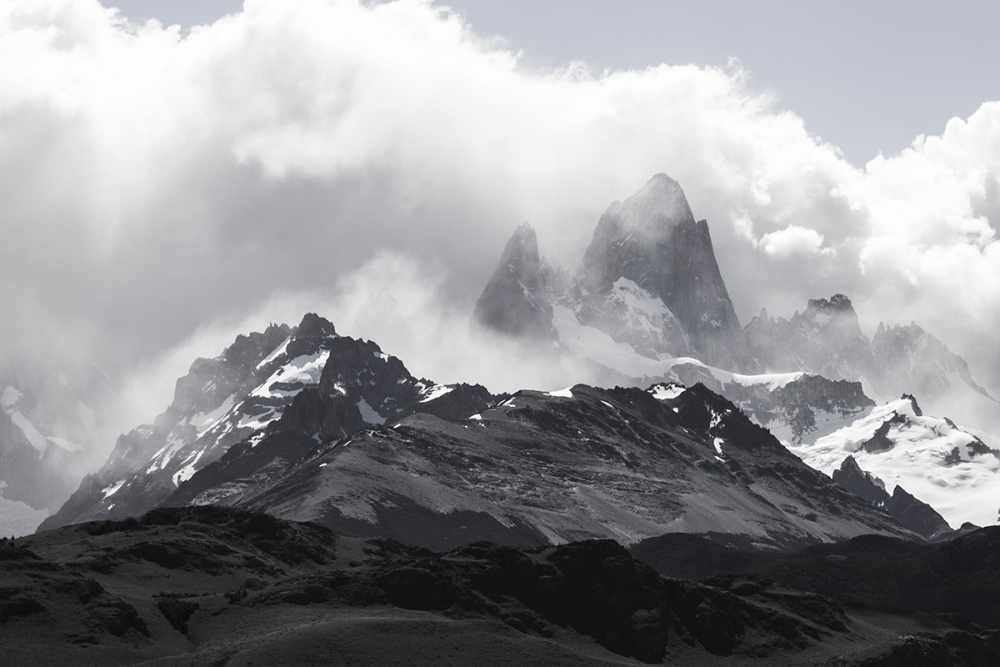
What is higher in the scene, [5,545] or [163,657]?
[5,545]

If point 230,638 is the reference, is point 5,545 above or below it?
above

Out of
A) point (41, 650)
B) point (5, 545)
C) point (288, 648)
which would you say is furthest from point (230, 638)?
point (5, 545)

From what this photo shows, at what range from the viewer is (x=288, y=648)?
531 ft

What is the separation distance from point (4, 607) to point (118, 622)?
507 inches

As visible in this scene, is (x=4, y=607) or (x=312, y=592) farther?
(x=312, y=592)

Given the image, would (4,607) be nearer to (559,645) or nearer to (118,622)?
(118,622)

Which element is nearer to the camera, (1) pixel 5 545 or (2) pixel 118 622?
(2) pixel 118 622

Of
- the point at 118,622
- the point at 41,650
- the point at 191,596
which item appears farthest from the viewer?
the point at 191,596

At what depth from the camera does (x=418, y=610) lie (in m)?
196

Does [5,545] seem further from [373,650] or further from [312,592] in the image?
[373,650]

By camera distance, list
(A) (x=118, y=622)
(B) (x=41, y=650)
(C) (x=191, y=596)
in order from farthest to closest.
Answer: (C) (x=191, y=596) → (A) (x=118, y=622) → (B) (x=41, y=650)

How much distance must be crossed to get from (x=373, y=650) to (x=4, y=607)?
4251 cm

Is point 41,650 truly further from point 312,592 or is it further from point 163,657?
point 312,592

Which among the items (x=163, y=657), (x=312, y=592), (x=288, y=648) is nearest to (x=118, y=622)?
(x=163, y=657)
